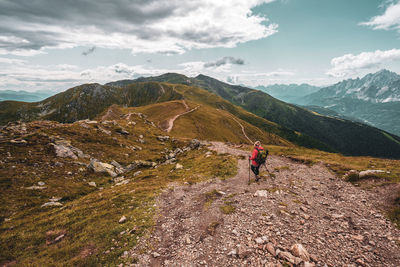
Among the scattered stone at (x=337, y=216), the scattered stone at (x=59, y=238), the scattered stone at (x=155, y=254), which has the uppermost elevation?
the scattered stone at (x=337, y=216)

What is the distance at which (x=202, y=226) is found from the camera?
12.4m

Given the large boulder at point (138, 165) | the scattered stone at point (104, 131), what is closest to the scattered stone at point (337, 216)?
the large boulder at point (138, 165)

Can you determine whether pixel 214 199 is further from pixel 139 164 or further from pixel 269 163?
pixel 139 164

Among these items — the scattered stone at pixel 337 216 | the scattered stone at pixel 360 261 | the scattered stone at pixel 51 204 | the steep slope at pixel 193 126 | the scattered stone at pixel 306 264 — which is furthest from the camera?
the steep slope at pixel 193 126

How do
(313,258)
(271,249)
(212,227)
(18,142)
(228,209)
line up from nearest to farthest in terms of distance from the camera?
(313,258)
(271,249)
(212,227)
(228,209)
(18,142)

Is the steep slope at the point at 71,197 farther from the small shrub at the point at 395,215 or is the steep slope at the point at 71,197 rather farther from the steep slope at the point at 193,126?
the steep slope at the point at 193,126

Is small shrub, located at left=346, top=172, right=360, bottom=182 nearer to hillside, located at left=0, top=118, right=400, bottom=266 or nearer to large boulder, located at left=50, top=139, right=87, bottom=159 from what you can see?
hillside, located at left=0, top=118, right=400, bottom=266

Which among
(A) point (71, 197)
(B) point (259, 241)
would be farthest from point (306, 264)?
(A) point (71, 197)

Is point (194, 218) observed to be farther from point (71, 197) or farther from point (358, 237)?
point (71, 197)

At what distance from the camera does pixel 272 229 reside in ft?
35.8

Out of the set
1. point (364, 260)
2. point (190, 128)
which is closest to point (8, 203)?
point (364, 260)

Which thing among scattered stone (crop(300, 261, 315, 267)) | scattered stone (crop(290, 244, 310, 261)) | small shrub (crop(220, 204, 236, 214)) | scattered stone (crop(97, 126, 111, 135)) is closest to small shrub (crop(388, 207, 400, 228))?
scattered stone (crop(290, 244, 310, 261))

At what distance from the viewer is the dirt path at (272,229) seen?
909cm

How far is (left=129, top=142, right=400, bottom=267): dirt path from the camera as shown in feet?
29.8
